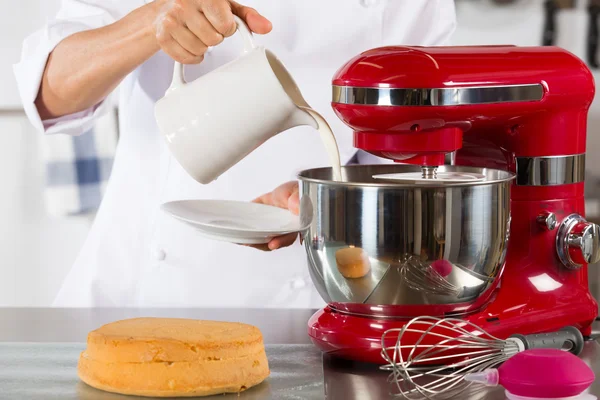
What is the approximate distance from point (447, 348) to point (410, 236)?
0.09 metres

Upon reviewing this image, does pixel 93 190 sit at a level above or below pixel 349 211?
below

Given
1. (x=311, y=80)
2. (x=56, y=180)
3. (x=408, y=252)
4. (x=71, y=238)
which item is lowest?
(x=71, y=238)

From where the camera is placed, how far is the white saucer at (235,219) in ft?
2.17

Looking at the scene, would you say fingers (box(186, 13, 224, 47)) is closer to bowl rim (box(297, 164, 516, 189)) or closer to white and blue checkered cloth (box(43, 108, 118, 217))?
bowl rim (box(297, 164, 516, 189))

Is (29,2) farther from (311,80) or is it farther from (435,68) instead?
(435,68)

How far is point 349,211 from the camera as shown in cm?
60

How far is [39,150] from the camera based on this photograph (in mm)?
2020

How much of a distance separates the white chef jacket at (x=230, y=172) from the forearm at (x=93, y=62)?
0.05 metres

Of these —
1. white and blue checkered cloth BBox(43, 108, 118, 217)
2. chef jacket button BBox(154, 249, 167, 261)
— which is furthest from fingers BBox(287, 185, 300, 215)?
white and blue checkered cloth BBox(43, 108, 118, 217)

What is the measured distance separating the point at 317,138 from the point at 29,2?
1.22 metres

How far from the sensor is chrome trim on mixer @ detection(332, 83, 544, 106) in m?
0.60

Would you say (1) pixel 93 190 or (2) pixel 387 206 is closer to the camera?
(2) pixel 387 206

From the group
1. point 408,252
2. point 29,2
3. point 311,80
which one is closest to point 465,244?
point 408,252

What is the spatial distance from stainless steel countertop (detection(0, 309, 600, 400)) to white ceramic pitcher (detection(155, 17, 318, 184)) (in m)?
0.17
